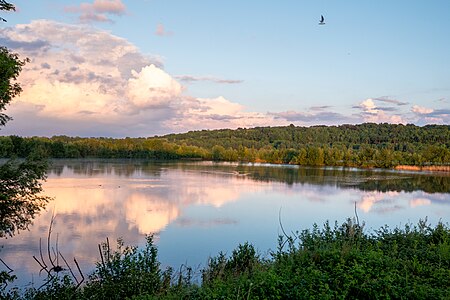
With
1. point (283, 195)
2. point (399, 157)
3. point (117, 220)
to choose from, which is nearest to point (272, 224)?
point (117, 220)

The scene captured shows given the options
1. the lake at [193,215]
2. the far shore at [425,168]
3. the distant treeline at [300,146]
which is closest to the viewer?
the lake at [193,215]

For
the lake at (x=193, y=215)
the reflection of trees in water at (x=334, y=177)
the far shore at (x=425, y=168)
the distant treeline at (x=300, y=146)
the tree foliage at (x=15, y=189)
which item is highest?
the distant treeline at (x=300, y=146)

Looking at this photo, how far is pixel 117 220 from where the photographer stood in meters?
17.5

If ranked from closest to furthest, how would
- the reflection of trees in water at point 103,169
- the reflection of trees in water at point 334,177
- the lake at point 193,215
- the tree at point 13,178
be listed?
the tree at point 13,178 → the lake at point 193,215 → the reflection of trees in water at point 334,177 → the reflection of trees in water at point 103,169

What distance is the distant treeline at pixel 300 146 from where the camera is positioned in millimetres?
70750

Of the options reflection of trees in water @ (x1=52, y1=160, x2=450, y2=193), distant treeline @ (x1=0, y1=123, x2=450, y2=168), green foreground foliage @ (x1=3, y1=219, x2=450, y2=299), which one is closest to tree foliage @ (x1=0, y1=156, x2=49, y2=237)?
green foreground foliage @ (x1=3, y1=219, x2=450, y2=299)

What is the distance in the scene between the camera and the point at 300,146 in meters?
95.9

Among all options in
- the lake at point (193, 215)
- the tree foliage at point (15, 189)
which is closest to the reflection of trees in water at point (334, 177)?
the lake at point (193, 215)

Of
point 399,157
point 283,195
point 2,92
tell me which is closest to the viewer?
point 2,92

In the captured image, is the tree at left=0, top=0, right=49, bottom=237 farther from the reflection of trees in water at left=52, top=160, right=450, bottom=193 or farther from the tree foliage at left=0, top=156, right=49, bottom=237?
the reflection of trees in water at left=52, top=160, right=450, bottom=193

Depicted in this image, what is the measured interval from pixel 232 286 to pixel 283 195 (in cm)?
2335

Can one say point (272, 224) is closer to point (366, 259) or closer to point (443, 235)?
point (443, 235)

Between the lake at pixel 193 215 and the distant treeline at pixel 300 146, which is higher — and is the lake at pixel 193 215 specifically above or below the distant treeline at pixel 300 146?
below

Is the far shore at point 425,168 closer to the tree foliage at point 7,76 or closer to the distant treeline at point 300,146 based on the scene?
the distant treeline at point 300,146
